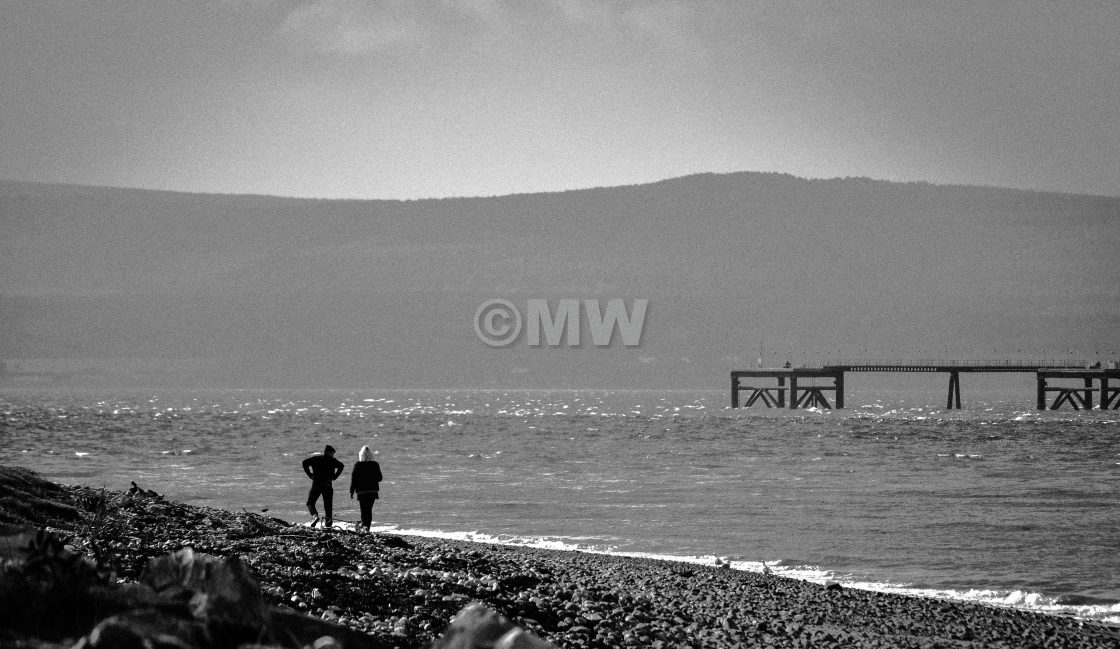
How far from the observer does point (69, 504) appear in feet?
45.0

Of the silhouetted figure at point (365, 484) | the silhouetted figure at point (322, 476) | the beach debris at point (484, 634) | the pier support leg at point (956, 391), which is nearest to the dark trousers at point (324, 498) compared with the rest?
the silhouetted figure at point (322, 476)

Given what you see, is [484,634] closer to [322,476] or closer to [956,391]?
[322,476]

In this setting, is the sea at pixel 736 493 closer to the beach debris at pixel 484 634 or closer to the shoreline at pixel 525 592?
the shoreline at pixel 525 592

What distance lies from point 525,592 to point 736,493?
1744 centimetres

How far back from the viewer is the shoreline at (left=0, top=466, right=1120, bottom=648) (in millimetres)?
8945

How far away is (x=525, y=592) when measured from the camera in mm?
10352

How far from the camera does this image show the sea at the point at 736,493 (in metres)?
16.6

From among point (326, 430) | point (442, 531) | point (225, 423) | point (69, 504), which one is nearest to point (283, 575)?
point (69, 504)

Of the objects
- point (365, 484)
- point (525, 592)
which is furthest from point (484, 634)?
point (365, 484)

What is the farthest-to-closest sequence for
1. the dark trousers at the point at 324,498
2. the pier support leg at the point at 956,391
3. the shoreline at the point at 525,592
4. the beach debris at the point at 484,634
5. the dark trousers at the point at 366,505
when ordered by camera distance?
the pier support leg at the point at 956,391, the dark trousers at the point at 366,505, the dark trousers at the point at 324,498, the shoreline at the point at 525,592, the beach debris at the point at 484,634

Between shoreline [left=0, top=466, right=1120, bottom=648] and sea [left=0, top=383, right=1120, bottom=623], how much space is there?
1.68 m

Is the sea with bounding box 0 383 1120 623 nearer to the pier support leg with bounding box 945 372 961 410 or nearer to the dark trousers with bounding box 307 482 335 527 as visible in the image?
the dark trousers with bounding box 307 482 335 527

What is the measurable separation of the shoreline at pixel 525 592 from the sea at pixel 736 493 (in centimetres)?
168

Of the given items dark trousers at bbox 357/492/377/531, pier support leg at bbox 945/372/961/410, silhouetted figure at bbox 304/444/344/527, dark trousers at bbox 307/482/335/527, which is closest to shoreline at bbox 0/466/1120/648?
dark trousers at bbox 307/482/335/527
